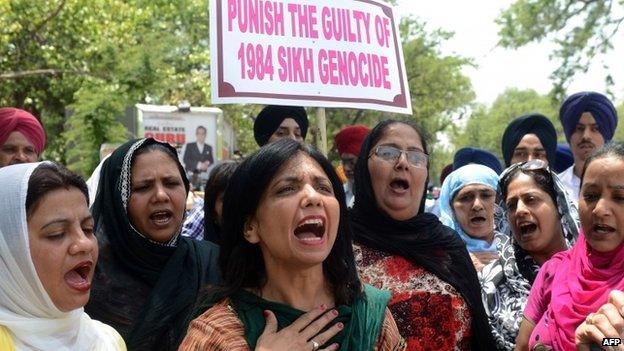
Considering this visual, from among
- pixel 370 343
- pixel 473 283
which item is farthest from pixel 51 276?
pixel 473 283

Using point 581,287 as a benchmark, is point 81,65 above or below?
above

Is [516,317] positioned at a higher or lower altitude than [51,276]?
lower

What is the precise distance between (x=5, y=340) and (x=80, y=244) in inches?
14.0

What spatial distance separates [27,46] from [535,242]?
35.1 feet

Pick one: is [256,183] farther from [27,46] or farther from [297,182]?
[27,46]

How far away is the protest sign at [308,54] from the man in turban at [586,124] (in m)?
1.37

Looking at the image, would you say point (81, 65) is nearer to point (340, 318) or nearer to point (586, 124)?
Answer: point (586, 124)

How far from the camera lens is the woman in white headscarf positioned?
7.88 ft

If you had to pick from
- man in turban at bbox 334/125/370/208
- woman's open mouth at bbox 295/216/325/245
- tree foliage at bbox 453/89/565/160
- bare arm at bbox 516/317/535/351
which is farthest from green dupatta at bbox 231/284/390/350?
tree foliage at bbox 453/89/565/160

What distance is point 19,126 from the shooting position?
5070 mm

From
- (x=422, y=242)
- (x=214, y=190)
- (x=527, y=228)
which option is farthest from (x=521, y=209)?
(x=214, y=190)

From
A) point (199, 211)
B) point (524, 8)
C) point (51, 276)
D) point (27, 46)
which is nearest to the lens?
point (51, 276)

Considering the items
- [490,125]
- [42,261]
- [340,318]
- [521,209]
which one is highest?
[490,125]

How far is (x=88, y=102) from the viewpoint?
1109cm
